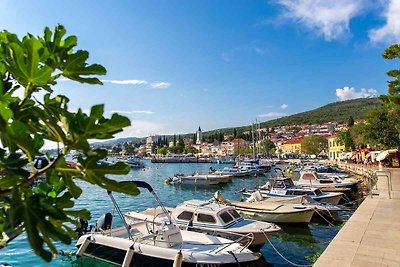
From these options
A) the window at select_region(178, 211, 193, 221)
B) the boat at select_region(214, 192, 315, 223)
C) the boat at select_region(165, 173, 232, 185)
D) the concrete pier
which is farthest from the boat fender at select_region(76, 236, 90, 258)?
the boat at select_region(165, 173, 232, 185)

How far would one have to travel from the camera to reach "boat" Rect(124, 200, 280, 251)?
40.1ft

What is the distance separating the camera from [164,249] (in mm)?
9008

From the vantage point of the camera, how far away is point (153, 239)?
32.1ft

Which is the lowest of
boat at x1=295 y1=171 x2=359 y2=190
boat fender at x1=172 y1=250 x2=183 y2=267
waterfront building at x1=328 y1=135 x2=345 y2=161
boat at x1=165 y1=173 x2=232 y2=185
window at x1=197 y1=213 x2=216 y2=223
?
boat at x1=165 y1=173 x2=232 y2=185

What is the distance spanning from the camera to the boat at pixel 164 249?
348 inches

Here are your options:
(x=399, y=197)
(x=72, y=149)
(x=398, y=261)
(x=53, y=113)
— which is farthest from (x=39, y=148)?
(x=399, y=197)

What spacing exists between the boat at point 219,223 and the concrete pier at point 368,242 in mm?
3148

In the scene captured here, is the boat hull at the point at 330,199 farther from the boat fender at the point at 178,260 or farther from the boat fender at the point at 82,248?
the boat fender at the point at 82,248

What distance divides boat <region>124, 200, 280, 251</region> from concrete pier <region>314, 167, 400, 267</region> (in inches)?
124

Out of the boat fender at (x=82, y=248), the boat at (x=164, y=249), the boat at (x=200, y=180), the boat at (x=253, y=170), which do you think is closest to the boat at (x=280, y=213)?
the boat at (x=164, y=249)

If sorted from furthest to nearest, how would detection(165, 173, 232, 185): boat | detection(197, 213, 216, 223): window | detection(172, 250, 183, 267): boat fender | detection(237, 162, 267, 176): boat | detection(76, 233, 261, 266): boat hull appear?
detection(237, 162, 267, 176): boat < detection(165, 173, 232, 185): boat < detection(197, 213, 216, 223): window < detection(76, 233, 261, 266): boat hull < detection(172, 250, 183, 267): boat fender

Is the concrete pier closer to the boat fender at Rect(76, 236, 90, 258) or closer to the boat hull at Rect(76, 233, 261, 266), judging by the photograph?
the boat hull at Rect(76, 233, 261, 266)

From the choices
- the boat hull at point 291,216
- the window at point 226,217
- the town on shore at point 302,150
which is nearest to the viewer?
the window at point 226,217

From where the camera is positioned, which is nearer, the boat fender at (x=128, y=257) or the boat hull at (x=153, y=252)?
the boat hull at (x=153, y=252)
